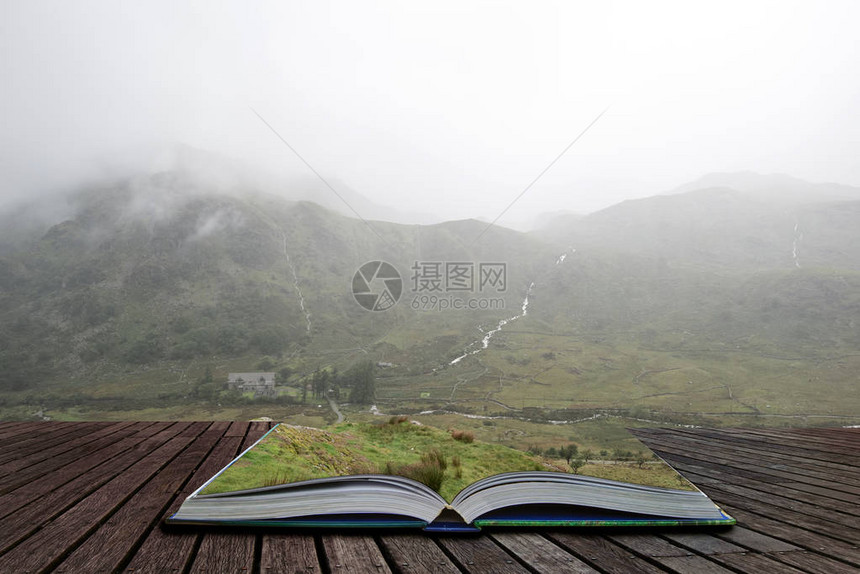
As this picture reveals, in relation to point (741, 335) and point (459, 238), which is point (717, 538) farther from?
point (459, 238)

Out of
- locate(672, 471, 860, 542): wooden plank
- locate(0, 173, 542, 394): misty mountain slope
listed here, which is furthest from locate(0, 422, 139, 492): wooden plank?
locate(0, 173, 542, 394): misty mountain slope

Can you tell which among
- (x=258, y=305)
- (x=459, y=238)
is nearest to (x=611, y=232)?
(x=459, y=238)

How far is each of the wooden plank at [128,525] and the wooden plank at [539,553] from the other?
1.54 meters

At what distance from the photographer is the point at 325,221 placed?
14438 cm

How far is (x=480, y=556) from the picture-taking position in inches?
57.6

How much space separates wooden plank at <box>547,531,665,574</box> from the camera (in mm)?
1396

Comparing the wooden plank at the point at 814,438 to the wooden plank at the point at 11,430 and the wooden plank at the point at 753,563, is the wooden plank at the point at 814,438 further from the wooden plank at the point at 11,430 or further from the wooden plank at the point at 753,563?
the wooden plank at the point at 11,430

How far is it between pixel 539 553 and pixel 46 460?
13.5 feet

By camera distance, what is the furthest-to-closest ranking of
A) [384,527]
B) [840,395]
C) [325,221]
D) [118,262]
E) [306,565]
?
[325,221] < [118,262] < [840,395] < [384,527] < [306,565]

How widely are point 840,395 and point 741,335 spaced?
32093mm

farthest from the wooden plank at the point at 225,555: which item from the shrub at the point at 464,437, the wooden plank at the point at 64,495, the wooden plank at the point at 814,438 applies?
the shrub at the point at 464,437

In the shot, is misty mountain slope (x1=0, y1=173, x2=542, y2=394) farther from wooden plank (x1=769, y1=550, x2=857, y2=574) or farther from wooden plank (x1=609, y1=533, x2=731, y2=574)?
wooden plank (x1=769, y1=550, x2=857, y2=574)

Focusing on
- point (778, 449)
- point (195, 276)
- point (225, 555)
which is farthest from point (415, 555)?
point (195, 276)

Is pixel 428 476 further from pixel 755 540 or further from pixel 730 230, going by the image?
pixel 730 230
